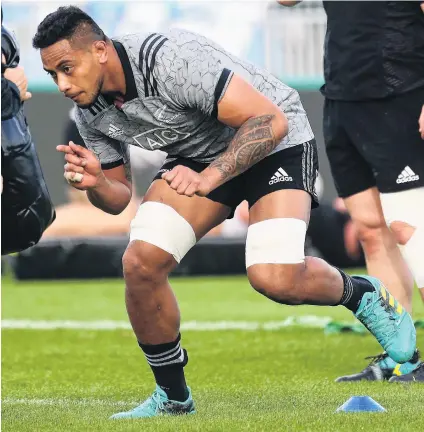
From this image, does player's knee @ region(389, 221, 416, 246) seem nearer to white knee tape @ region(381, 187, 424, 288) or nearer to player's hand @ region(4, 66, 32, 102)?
white knee tape @ region(381, 187, 424, 288)

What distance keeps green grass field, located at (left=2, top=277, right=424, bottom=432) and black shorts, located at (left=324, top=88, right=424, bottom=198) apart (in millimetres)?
1124

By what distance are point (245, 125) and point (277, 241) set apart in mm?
609

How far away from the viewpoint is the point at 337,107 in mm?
6289

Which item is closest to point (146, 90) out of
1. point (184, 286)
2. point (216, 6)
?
point (184, 286)

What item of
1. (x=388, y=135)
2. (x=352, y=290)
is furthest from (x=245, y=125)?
(x=388, y=135)

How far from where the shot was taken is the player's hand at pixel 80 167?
4.76 metres

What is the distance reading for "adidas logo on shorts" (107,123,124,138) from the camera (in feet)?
16.9

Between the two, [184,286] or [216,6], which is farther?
[216,6]

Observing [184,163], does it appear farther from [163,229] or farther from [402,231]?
[402,231]

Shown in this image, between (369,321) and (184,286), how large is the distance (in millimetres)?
7819

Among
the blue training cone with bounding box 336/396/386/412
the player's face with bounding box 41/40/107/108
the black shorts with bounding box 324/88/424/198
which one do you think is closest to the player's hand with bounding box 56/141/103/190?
the player's face with bounding box 41/40/107/108

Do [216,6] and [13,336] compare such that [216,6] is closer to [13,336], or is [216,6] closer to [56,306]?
[56,306]

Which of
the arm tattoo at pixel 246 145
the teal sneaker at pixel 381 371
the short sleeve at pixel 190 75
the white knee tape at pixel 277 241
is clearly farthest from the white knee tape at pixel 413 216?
the short sleeve at pixel 190 75

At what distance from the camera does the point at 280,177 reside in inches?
204
